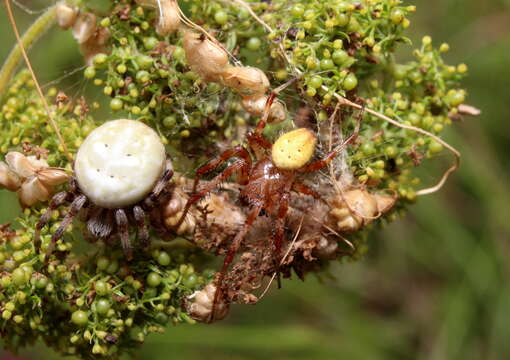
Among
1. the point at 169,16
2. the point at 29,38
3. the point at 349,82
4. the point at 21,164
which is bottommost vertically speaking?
the point at 21,164

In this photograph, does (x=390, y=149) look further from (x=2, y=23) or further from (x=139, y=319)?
(x=2, y=23)

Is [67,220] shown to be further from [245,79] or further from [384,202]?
[384,202]

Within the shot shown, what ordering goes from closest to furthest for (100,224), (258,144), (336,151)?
(100,224), (336,151), (258,144)

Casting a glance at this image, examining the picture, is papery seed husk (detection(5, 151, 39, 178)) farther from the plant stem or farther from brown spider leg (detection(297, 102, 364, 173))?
brown spider leg (detection(297, 102, 364, 173))

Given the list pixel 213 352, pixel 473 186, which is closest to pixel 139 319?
pixel 213 352

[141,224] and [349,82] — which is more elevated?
[349,82]

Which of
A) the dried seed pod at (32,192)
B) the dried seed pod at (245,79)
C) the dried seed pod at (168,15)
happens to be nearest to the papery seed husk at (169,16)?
the dried seed pod at (168,15)

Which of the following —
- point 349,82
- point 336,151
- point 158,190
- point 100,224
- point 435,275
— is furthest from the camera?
point 435,275

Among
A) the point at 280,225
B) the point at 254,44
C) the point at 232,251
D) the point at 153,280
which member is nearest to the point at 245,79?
the point at 254,44
